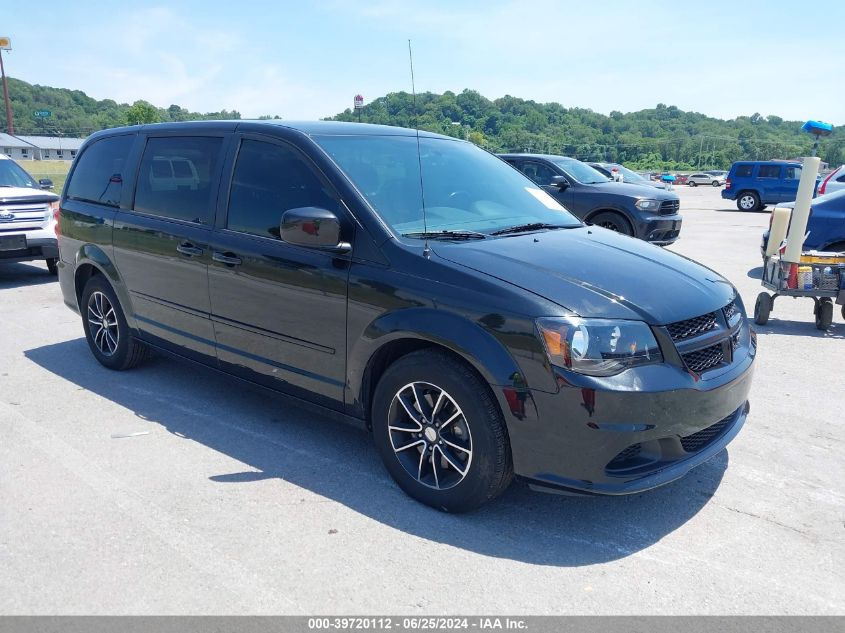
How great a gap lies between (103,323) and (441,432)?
138 inches

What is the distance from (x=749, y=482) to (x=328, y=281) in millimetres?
2486

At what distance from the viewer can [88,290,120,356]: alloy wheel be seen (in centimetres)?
553

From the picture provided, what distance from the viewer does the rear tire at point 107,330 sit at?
539 centimetres

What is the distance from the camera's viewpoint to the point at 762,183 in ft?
86.0

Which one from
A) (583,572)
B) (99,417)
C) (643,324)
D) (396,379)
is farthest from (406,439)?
(99,417)

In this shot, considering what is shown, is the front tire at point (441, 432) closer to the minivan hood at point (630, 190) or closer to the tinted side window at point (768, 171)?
the minivan hood at point (630, 190)

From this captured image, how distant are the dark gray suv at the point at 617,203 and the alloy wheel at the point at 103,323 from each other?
7.61 m

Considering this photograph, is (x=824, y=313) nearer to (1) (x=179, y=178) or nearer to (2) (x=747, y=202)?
(1) (x=179, y=178)

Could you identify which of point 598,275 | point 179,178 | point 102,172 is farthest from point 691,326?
point 102,172

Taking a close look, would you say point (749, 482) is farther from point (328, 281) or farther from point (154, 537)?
point (154, 537)

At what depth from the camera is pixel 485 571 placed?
2.95 m

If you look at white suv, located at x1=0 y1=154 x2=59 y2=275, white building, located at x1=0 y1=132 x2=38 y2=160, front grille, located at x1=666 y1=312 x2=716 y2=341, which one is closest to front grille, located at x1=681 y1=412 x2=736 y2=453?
front grille, located at x1=666 y1=312 x2=716 y2=341

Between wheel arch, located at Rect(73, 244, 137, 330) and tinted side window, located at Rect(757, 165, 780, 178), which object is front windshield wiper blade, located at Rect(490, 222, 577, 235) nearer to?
wheel arch, located at Rect(73, 244, 137, 330)

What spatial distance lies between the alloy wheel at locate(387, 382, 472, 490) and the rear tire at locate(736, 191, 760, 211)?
86.9 ft
